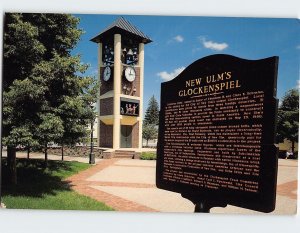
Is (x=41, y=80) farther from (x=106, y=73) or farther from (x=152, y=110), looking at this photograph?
(x=106, y=73)

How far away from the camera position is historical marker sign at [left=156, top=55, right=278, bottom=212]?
3861 mm

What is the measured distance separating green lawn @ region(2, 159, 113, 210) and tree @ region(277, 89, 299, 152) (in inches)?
167

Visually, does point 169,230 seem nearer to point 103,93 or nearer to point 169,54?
point 169,54

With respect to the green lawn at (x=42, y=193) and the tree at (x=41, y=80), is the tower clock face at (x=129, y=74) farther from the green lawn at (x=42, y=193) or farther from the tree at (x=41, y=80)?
the tree at (x=41, y=80)

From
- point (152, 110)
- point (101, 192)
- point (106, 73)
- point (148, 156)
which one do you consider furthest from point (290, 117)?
point (106, 73)

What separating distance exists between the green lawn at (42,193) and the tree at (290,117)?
424 centimetres

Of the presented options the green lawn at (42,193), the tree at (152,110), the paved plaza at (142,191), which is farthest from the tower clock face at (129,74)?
the green lawn at (42,193)

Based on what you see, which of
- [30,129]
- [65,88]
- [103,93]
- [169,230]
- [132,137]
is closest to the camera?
[169,230]

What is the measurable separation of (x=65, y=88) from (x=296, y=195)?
544 centimetres

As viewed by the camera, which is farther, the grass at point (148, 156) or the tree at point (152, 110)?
the grass at point (148, 156)

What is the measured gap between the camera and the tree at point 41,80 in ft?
21.7

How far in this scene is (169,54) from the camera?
7.49m

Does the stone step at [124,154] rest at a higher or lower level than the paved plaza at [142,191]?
higher

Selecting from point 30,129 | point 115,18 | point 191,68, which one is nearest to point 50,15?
point 115,18
